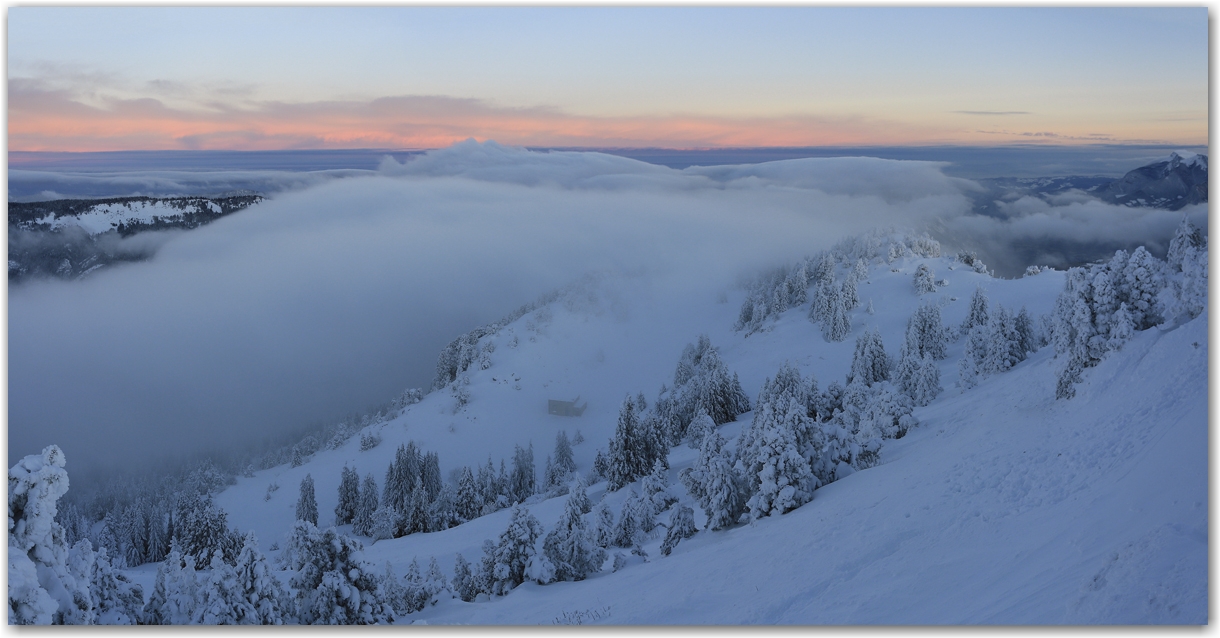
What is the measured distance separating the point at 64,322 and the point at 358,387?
1627 inches

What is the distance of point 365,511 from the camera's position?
25.5 metres

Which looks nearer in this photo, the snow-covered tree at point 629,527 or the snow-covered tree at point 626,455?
the snow-covered tree at point 629,527

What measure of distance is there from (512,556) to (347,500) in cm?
1294

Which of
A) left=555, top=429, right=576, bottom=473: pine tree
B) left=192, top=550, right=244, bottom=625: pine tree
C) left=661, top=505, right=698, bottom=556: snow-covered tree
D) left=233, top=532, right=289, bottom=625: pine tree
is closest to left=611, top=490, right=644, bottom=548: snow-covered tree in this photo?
left=661, top=505, right=698, bottom=556: snow-covered tree

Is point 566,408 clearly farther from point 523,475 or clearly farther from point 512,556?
point 512,556

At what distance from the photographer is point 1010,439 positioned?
Result: 45.7 feet

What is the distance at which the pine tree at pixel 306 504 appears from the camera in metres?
19.7

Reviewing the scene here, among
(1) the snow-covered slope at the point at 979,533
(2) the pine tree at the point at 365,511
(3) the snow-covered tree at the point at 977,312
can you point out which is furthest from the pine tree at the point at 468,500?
(3) the snow-covered tree at the point at 977,312

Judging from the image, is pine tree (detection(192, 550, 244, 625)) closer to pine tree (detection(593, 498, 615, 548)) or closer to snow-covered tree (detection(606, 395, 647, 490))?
pine tree (detection(593, 498, 615, 548))

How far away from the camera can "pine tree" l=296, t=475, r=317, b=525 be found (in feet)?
64.7

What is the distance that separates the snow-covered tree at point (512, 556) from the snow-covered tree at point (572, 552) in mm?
514

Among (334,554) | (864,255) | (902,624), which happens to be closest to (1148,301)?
(902,624)

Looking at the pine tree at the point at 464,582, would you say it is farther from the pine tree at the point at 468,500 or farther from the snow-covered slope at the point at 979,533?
the pine tree at the point at 468,500

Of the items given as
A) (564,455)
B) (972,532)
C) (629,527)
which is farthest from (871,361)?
(972,532)
